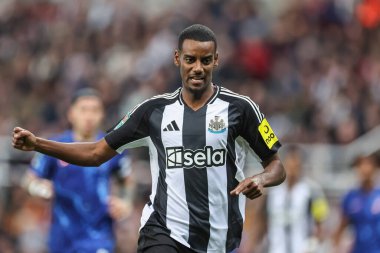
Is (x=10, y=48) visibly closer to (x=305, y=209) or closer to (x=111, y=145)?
(x=305, y=209)

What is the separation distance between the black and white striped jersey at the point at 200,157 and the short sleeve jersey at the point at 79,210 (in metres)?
2.90

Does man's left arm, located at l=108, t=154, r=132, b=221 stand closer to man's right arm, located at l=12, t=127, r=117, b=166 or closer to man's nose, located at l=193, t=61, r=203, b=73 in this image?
man's right arm, located at l=12, t=127, r=117, b=166

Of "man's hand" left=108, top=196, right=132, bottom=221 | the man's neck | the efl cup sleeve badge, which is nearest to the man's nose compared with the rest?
the man's neck

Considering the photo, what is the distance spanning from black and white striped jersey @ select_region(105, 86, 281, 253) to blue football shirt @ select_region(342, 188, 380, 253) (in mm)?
5362

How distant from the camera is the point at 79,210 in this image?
10727 millimetres

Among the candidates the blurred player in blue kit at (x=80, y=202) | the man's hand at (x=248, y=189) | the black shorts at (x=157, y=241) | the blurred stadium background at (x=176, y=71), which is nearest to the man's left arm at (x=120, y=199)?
the blurred player in blue kit at (x=80, y=202)

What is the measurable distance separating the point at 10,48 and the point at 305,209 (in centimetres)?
848

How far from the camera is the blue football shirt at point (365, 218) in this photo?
1294 cm

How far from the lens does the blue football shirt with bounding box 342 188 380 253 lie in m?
12.9

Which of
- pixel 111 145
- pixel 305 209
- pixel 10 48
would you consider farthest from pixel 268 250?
pixel 10 48

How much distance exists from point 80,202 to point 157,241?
3.20 m

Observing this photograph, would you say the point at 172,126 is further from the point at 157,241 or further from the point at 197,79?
the point at 157,241

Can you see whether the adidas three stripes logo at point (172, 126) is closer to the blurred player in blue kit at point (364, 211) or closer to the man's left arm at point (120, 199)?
the man's left arm at point (120, 199)

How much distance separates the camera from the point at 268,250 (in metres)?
13.8
